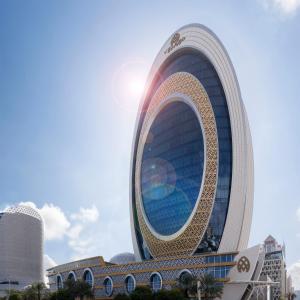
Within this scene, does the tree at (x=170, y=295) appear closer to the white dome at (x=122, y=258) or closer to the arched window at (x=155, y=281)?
the arched window at (x=155, y=281)

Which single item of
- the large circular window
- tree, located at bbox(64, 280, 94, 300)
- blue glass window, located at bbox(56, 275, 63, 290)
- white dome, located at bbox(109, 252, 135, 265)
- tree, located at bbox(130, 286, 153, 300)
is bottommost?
tree, located at bbox(130, 286, 153, 300)

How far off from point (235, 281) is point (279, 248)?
85.7 m

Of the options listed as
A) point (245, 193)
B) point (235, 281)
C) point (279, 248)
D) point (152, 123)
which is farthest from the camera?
point (279, 248)

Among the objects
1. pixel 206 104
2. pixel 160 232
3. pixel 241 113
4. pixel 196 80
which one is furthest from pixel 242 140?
pixel 160 232


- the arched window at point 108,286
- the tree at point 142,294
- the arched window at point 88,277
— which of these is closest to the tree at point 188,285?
the tree at point 142,294

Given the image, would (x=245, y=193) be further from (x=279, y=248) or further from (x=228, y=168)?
(x=279, y=248)

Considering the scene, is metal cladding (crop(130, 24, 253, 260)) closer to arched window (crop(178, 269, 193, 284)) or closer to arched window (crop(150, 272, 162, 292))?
arched window (crop(178, 269, 193, 284))

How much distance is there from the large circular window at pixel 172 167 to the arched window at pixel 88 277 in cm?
1320

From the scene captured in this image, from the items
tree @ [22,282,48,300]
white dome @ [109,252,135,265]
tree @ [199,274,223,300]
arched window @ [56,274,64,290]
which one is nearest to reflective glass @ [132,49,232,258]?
tree @ [199,274,223,300]

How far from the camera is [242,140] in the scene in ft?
210

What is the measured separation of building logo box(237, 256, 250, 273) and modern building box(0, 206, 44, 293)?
98.6m

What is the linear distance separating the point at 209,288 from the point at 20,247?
105531 millimetres

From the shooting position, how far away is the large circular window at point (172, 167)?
70.5 meters

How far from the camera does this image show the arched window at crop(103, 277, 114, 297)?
73281mm
